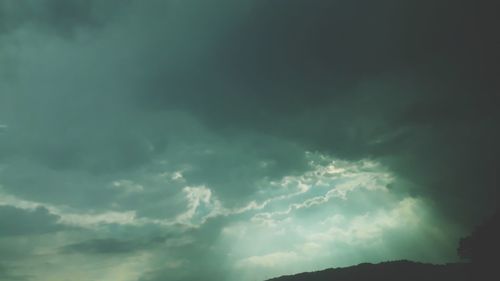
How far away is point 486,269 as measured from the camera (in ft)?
210

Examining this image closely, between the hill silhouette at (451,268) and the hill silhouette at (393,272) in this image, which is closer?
the hill silhouette at (451,268)

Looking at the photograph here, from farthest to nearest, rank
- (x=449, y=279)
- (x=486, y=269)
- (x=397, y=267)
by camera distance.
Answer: (x=397, y=267), (x=449, y=279), (x=486, y=269)

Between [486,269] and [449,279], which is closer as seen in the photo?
[486,269]

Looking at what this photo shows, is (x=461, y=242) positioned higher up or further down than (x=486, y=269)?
higher up

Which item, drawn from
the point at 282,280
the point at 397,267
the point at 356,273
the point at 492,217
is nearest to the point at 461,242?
the point at 492,217

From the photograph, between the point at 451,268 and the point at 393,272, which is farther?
the point at 393,272

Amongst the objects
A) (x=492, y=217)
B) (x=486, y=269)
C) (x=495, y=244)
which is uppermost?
(x=492, y=217)

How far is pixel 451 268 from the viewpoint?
9106 centimetres

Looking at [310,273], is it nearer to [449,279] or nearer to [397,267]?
[397,267]

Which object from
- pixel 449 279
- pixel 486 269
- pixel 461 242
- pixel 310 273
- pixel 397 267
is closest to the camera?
pixel 486 269

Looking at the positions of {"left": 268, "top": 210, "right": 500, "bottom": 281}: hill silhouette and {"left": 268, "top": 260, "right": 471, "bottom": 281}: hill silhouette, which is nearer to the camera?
{"left": 268, "top": 210, "right": 500, "bottom": 281}: hill silhouette

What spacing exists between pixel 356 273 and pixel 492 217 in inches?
1697

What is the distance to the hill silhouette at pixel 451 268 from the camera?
64.5 meters

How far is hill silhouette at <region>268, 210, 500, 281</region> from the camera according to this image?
2539 inches
